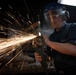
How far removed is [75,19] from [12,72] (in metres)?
2.85

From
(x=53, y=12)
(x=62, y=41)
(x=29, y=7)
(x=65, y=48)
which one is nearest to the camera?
(x=65, y=48)

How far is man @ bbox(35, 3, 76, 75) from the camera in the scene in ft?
9.57

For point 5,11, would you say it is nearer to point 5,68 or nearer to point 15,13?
point 15,13

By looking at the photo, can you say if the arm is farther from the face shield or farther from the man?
the face shield

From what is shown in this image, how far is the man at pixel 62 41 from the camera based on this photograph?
292 centimetres

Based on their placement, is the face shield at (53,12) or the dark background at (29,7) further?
the dark background at (29,7)

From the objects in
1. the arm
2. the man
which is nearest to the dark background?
the man

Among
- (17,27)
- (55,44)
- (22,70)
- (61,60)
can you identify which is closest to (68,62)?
(61,60)

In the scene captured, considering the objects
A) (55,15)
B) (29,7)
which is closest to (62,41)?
(55,15)

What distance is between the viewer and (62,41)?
10.0 ft

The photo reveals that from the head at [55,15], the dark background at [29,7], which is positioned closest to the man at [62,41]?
the head at [55,15]

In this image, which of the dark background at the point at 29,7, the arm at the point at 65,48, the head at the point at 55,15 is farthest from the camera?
the dark background at the point at 29,7

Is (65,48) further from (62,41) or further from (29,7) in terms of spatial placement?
(29,7)

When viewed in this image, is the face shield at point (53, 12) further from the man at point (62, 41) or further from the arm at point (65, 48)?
the arm at point (65, 48)
